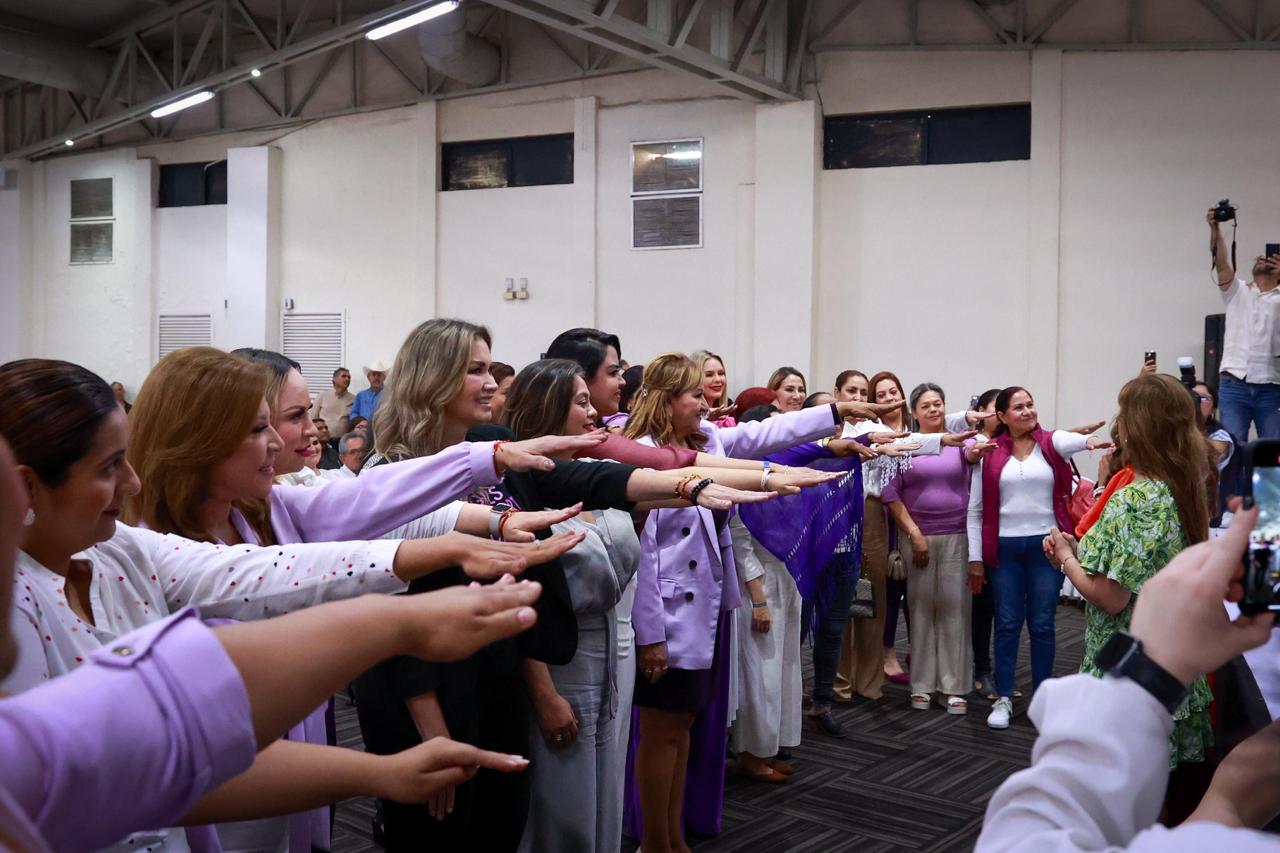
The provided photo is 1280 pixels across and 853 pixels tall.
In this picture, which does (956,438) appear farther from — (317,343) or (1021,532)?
(317,343)

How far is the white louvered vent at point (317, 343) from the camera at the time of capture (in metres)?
11.9

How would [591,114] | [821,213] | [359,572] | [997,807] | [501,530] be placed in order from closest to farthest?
[997,807]
[359,572]
[501,530]
[821,213]
[591,114]

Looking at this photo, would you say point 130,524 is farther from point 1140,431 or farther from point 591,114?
point 591,114

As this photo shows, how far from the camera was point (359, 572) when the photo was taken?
1700 mm

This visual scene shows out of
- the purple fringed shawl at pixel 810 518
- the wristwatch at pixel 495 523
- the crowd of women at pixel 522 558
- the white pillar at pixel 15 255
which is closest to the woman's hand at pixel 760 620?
the crowd of women at pixel 522 558

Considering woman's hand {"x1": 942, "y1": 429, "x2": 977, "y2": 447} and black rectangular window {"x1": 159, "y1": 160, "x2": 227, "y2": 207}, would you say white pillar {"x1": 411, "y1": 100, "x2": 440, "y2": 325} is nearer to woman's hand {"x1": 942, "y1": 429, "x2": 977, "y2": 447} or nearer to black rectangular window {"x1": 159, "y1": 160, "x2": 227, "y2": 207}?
black rectangular window {"x1": 159, "y1": 160, "x2": 227, "y2": 207}

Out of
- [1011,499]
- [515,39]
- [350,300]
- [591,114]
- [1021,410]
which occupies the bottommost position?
[1011,499]

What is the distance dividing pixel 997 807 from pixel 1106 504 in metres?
2.35

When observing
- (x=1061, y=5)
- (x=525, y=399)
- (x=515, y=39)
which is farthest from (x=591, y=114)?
(x=525, y=399)

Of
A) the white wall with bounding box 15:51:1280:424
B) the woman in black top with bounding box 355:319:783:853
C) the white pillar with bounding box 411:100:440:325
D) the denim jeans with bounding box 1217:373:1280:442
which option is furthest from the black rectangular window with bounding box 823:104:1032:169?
the woman in black top with bounding box 355:319:783:853

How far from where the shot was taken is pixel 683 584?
3.38 meters

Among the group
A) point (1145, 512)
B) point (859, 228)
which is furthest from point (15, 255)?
point (1145, 512)

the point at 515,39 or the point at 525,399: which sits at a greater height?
the point at 515,39

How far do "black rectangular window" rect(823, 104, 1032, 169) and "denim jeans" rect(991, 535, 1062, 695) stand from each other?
193 inches
